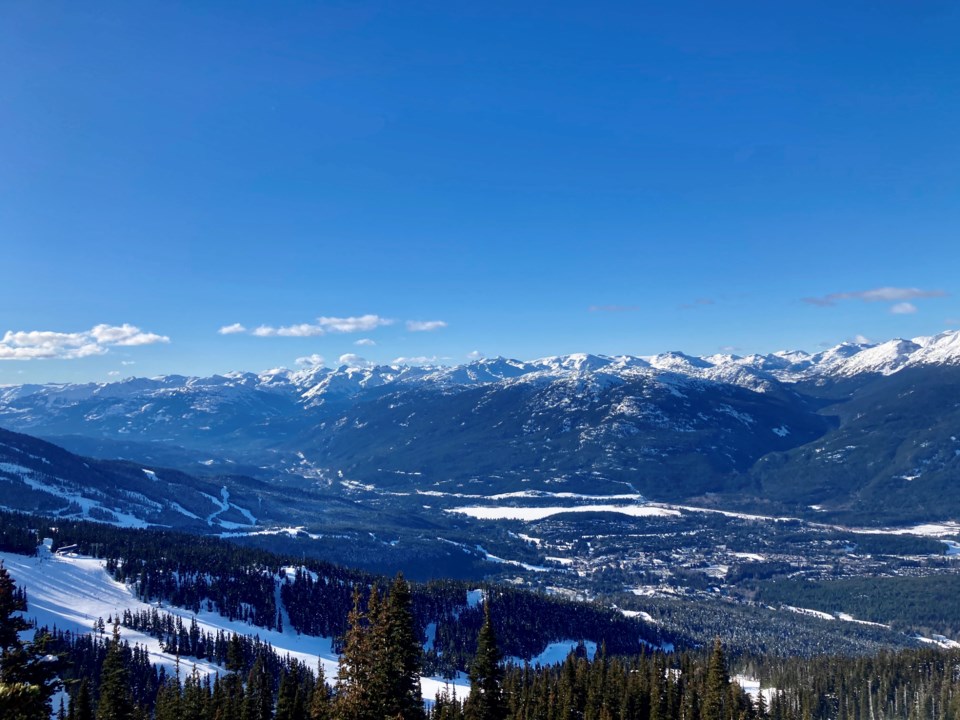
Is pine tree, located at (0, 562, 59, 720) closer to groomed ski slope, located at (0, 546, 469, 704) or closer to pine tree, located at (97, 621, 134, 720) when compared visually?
pine tree, located at (97, 621, 134, 720)

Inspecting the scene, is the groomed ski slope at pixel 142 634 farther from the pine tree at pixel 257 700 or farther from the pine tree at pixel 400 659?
the pine tree at pixel 400 659

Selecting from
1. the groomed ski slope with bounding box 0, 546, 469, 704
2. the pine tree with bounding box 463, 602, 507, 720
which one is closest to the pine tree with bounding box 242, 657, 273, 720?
the pine tree with bounding box 463, 602, 507, 720

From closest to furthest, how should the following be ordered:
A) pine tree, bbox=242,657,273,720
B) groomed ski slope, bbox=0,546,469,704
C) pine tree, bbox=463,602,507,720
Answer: pine tree, bbox=463,602,507,720
pine tree, bbox=242,657,273,720
groomed ski slope, bbox=0,546,469,704

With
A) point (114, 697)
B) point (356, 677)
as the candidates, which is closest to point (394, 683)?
point (356, 677)

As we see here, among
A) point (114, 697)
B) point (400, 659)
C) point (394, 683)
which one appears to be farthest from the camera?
point (114, 697)

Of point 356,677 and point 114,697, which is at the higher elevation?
point 356,677

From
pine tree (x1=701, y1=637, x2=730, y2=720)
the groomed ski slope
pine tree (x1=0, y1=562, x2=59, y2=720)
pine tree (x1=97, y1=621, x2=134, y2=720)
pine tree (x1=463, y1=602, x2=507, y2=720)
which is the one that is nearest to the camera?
pine tree (x1=0, y1=562, x2=59, y2=720)

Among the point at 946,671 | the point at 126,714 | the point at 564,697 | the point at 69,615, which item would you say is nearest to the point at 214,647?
the point at 69,615

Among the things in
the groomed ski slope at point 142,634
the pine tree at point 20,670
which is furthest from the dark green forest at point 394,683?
the groomed ski slope at point 142,634

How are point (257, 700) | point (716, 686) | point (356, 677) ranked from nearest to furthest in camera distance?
1. point (356, 677)
2. point (257, 700)
3. point (716, 686)

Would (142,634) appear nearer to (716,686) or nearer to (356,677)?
(716,686)

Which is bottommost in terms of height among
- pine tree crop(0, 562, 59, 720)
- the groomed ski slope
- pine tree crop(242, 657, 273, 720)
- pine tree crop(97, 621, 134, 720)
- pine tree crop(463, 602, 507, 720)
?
the groomed ski slope

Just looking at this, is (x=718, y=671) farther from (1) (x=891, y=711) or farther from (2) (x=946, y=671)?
(2) (x=946, y=671)
